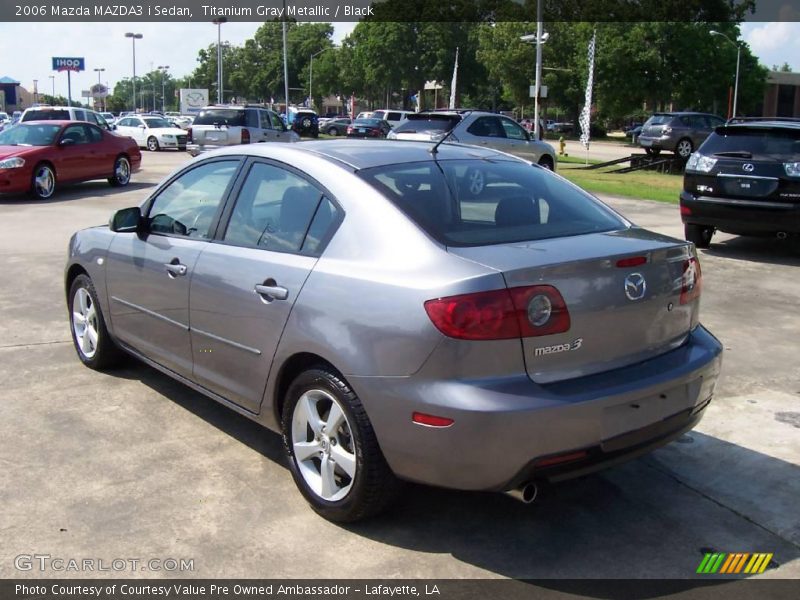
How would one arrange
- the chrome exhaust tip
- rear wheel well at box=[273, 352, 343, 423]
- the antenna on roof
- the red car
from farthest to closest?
the red car, the antenna on roof, rear wheel well at box=[273, 352, 343, 423], the chrome exhaust tip

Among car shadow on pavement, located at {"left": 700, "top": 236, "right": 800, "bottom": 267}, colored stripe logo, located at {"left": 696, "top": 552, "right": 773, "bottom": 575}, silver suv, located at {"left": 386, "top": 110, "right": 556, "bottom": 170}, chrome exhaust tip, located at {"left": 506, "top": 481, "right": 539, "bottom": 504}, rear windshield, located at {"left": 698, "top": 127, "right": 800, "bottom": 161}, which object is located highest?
silver suv, located at {"left": 386, "top": 110, "right": 556, "bottom": 170}

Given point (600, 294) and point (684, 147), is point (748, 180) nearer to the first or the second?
point (600, 294)

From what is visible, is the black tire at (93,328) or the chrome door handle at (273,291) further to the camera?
the black tire at (93,328)

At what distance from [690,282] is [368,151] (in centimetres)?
168

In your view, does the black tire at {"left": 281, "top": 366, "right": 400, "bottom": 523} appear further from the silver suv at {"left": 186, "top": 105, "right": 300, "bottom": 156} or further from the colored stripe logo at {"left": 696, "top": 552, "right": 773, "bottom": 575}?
the silver suv at {"left": 186, "top": 105, "right": 300, "bottom": 156}

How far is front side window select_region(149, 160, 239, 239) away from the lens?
173 inches

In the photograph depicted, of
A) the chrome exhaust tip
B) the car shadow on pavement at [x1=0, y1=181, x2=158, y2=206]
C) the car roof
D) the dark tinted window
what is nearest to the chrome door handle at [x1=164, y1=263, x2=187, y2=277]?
the car roof

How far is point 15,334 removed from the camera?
647 centimetres

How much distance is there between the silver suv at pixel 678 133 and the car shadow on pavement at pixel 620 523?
23856 millimetres

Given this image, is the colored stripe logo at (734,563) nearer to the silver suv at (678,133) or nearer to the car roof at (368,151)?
the car roof at (368,151)

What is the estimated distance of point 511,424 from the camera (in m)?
2.96

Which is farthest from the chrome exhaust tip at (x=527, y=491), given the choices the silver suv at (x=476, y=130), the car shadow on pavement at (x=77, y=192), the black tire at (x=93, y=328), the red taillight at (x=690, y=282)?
the car shadow on pavement at (x=77, y=192)

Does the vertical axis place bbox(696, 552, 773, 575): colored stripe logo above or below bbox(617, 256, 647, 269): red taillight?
below

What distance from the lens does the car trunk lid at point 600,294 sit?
3.12 metres
